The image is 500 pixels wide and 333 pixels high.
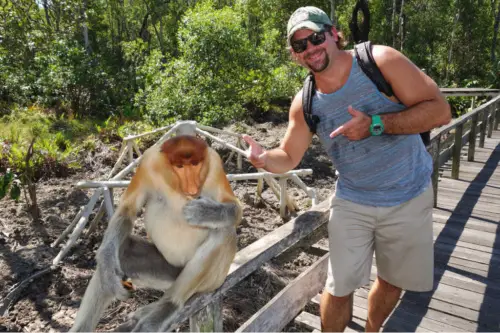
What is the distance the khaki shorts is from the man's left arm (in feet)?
1.24

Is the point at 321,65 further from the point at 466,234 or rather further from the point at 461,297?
the point at 466,234

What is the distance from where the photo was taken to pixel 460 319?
2502 millimetres

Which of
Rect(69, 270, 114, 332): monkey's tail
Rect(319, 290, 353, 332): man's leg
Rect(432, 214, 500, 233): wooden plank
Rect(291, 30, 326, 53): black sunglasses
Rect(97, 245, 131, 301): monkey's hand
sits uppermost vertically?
Rect(291, 30, 326, 53): black sunglasses

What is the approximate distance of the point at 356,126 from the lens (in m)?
1.65

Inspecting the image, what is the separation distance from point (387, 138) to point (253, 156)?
607 millimetres

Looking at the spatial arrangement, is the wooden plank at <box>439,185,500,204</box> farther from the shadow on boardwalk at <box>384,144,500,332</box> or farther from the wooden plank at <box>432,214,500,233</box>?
the wooden plank at <box>432,214,500,233</box>

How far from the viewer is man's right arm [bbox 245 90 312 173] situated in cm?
203

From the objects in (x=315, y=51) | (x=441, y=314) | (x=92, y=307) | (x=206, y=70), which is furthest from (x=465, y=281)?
(x=206, y=70)

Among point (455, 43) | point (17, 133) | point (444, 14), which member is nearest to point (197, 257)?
point (17, 133)

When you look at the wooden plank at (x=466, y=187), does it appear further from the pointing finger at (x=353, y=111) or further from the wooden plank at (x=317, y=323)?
the pointing finger at (x=353, y=111)

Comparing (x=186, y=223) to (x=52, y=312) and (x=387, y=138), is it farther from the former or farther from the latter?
(x=52, y=312)

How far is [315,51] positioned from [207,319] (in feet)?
3.86

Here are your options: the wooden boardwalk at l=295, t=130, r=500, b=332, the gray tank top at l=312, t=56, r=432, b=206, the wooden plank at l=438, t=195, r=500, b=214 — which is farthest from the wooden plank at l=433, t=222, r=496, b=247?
the gray tank top at l=312, t=56, r=432, b=206

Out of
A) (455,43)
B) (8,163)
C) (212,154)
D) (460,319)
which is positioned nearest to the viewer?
(212,154)
